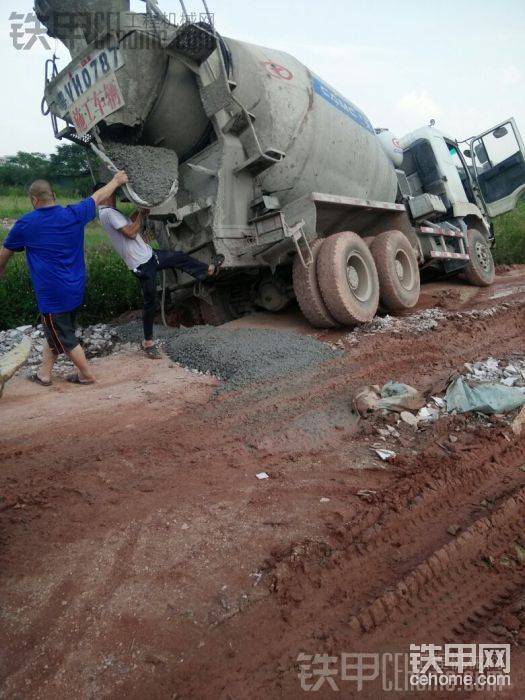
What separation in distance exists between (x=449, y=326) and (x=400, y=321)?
574 millimetres

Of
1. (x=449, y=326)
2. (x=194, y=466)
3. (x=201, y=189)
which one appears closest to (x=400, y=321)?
(x=449, y=326)

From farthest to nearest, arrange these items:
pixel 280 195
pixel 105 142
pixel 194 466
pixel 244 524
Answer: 1. pixel 280 195
2. pixel 105 142
3. pixel 194 466
4. pixel 244 524

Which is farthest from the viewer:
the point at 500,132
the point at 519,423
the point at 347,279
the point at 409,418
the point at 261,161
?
the point at 500,132

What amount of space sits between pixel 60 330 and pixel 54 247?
689mm

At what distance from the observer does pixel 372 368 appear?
438cm

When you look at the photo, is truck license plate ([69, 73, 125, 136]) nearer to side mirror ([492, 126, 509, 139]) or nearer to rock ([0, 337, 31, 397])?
rock ([0, 337, 31, 397])

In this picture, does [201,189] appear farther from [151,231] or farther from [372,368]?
[372,368]

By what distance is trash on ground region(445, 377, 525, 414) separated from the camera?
3400 millimetres

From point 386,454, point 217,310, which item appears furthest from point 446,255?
point 386,454

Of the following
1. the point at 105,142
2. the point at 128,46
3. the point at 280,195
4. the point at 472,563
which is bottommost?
the point at 472,563

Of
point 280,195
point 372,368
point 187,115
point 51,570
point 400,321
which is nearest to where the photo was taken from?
point 51,570

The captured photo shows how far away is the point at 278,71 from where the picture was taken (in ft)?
17.4

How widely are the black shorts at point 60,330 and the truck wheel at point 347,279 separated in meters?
2.60

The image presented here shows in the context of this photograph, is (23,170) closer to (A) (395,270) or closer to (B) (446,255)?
(B) (446,255)
